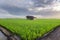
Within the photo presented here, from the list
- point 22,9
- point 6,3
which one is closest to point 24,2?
point 22,9

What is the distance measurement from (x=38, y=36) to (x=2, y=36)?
497 mm

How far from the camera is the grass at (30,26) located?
2396 millimetres

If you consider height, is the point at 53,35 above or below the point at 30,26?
below

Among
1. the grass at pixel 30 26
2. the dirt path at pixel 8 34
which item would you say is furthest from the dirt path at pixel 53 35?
the dirt path at pixel 8 34

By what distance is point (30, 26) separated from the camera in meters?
2.44

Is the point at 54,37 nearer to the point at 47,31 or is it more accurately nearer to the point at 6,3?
the point at 47,31

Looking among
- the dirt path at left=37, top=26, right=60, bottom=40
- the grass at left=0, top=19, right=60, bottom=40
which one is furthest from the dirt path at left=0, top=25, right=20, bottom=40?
the dirt path at left=37, top=26, right=60, bottom=40

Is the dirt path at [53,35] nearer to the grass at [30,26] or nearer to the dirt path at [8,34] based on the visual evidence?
the grass at [30,26]

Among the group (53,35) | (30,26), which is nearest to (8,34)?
(30,26)

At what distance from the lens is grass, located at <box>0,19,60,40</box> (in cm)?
240

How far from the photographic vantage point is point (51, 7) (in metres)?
2.51

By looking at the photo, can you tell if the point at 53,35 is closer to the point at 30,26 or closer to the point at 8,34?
the point at 30,26

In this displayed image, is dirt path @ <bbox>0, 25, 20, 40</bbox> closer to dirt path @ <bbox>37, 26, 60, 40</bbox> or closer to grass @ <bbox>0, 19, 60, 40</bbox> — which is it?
grass @ <bbox>0, 19, 60, 40</bbox>

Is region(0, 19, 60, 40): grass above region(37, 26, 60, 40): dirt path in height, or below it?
above
